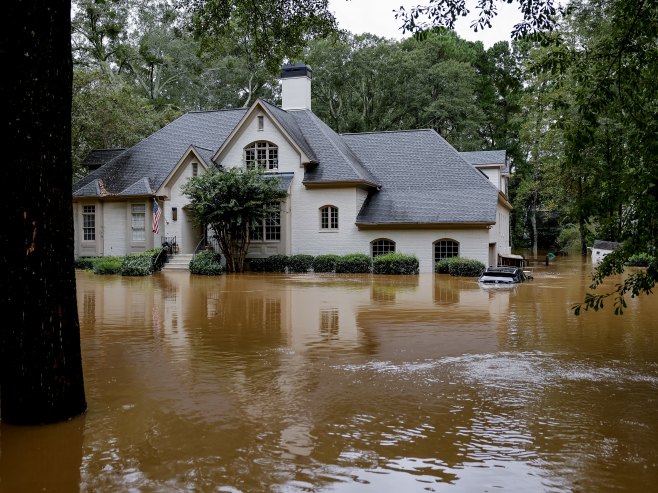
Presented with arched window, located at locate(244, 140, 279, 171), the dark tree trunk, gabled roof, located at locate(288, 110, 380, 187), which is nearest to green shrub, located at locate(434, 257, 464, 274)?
gabled roof, located at locate(288, 110, 380, 187)

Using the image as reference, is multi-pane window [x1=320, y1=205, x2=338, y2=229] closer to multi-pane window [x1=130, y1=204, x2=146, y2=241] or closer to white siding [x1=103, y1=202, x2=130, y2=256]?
multi-pane window [x1=130, y1=204, x2=146, y2=241]

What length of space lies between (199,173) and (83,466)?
89.4 feet

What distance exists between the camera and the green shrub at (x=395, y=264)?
2878cm

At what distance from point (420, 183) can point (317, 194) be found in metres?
5.34

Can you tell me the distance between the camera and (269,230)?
107ft

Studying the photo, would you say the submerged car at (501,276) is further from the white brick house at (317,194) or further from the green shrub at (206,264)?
the green shrub at (206,264)

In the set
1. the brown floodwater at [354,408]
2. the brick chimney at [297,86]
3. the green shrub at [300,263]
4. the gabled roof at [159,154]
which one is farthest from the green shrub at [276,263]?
the brown floodwater at [354,408]

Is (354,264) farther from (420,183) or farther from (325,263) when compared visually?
(420,183)

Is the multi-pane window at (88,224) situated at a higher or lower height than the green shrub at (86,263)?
higher

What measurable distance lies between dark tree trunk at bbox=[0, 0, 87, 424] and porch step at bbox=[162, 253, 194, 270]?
955 inches

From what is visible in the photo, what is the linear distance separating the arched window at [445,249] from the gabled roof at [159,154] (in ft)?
42.3

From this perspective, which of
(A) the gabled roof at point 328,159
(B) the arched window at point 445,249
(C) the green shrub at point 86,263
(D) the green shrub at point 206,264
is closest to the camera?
(D) the green shrub at point 206,264

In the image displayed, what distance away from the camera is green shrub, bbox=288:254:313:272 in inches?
1204

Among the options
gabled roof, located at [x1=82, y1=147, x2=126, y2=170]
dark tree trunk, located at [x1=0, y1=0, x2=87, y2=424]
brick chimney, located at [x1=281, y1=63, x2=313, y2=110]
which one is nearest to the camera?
dark tree trunk, located at [x1=0, y1=0, x2=87, y2=424]
